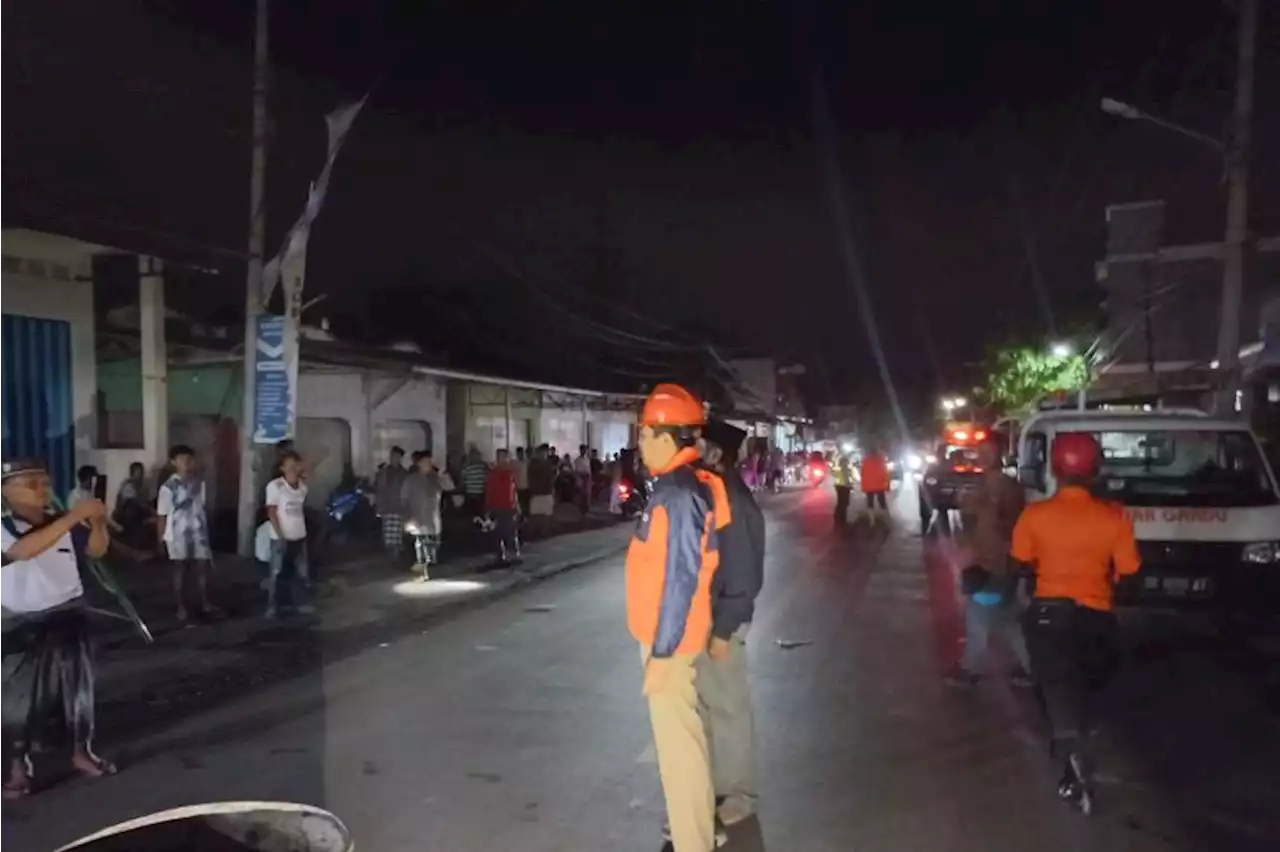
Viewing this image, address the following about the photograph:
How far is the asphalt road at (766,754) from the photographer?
5863 millimetres

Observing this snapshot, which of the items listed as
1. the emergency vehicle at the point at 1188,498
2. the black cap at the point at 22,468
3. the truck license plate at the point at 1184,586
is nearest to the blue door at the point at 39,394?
the black cap at the point at 22,468

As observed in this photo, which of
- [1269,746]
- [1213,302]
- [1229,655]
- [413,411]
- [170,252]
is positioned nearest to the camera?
[1269,746]

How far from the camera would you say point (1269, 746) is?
24.4 ft

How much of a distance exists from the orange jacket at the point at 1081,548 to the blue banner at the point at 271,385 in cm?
1039

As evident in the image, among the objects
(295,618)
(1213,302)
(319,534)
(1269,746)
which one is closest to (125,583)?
(319,534)

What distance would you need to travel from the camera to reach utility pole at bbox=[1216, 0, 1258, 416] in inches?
653

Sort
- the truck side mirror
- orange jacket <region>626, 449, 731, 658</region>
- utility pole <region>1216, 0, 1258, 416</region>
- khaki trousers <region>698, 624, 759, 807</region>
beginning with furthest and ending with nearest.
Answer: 1. utility pole <region>1216, 0, 1258, 416</region>
2. the truck side mirror
3. khaki trousers <region>698, 624, 759, 807</region>
4. orange jacket <region>626, 449, 731, 658</region>

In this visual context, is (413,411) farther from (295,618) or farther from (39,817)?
Answer: (39,817)

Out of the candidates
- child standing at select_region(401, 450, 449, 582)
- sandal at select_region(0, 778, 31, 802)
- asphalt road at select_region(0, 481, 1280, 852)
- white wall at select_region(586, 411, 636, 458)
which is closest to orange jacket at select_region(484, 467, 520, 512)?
child standing at select_region(401, 450, 449, 582)

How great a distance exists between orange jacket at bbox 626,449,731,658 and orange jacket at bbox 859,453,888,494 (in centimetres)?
1928

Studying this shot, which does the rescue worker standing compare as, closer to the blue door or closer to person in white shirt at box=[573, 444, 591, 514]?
the blue door

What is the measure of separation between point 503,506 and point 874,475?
9.19m

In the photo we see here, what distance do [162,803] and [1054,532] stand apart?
15.8 ft

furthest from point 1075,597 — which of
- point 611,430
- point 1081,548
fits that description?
point 611,430
